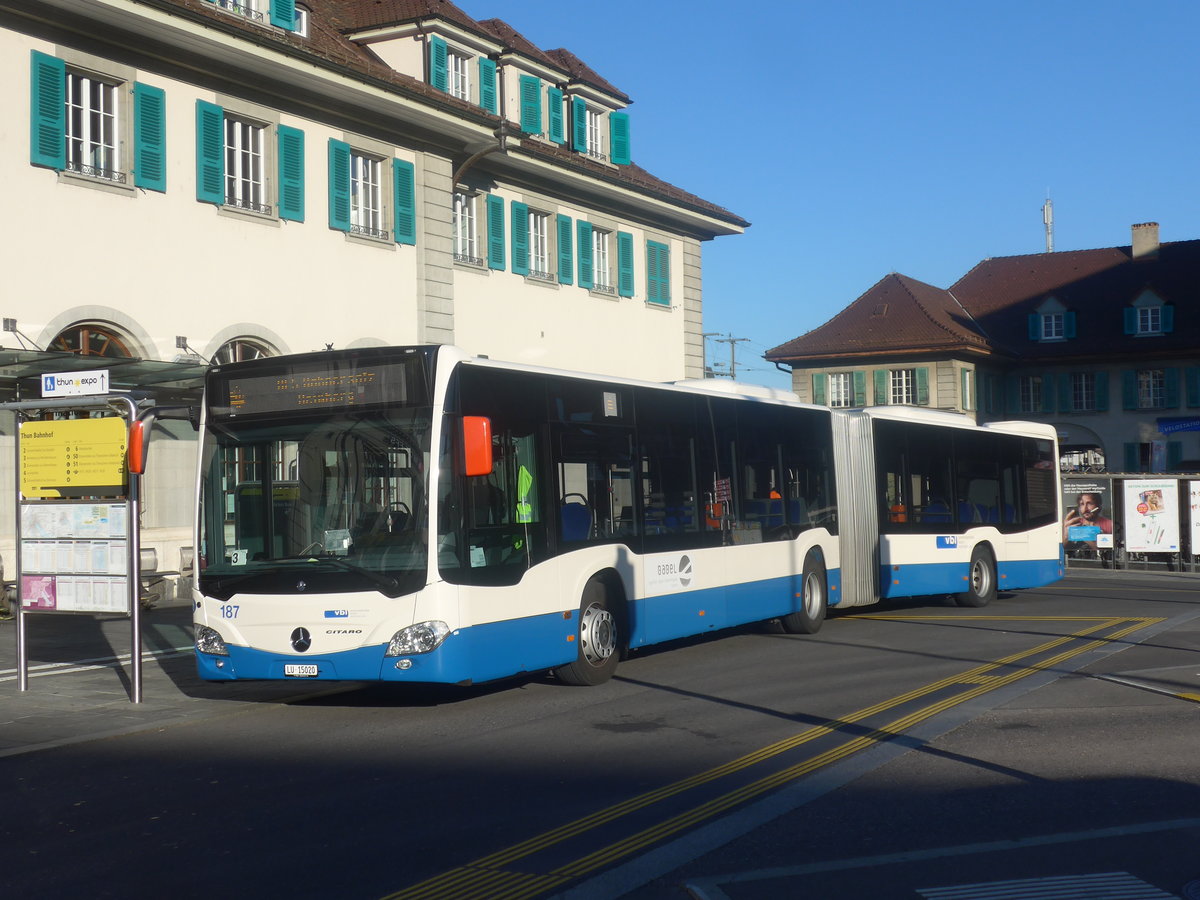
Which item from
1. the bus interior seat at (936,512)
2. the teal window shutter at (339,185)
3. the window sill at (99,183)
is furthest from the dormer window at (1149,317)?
the window sill at (99,183)

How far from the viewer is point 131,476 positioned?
40.2 feet

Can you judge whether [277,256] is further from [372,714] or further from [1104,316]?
[1104,316]

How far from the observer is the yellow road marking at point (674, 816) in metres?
6.09

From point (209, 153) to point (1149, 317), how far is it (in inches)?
2080

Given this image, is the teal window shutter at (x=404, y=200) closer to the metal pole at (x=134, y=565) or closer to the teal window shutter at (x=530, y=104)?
the teal window shutter at (x=530, y=104)

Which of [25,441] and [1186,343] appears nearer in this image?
[25,441]

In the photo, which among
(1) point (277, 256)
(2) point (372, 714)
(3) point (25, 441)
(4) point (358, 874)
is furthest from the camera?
(1) point (277, 256)

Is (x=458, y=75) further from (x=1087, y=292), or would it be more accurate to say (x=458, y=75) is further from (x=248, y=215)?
(x=1087, y=292)

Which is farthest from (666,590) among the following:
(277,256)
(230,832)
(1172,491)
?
(1172,491)

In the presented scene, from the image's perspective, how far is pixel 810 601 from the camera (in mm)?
17875

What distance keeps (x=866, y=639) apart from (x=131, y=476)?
863 cm

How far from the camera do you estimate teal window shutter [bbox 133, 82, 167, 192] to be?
21812 mm

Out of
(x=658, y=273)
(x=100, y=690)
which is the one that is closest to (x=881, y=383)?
(x=658, y=273)

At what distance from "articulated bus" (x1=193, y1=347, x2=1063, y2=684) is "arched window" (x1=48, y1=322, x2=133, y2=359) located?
391 inches
